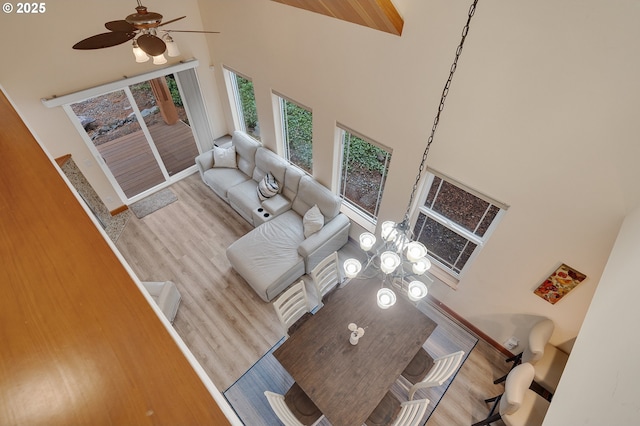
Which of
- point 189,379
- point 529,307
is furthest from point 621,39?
point 189,379

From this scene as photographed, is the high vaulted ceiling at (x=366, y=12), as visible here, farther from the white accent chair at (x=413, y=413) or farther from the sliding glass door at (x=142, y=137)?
the sliding glass door at (x=142, y=137)

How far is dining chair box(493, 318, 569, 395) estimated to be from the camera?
2.99 metres

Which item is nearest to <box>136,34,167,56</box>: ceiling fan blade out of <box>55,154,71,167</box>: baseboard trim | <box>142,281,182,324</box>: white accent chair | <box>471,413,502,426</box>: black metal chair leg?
<box>142,281,182,324</box>: white accent chair

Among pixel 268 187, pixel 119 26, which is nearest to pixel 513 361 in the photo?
pixel 268 187

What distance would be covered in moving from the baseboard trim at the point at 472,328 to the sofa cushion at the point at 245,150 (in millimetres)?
3872

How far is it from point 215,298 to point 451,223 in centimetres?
343

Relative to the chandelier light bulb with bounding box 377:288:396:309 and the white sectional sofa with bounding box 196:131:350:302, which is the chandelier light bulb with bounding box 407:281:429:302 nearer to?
the chandelier light bulb with bounding box 377:288:396:309

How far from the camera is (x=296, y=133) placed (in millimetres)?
4926

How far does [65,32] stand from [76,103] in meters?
0.98

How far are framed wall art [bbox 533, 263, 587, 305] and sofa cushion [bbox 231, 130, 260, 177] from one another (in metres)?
4.68

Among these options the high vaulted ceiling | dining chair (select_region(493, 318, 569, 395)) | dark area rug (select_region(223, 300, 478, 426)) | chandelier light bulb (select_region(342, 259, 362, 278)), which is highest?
the high vaulted ceiling

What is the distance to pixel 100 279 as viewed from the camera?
2.01 feet

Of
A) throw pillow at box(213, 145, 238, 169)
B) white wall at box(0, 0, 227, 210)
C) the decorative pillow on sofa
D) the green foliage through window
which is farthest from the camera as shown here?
throw pillow at box(213, 145, 238, 169)

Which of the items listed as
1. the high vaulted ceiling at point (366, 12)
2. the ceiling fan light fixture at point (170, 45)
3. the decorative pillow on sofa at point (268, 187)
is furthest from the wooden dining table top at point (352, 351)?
the ceiling fan light fixture at point (170, 45)
